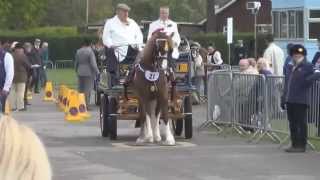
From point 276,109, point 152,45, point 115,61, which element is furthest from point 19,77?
point 152,45

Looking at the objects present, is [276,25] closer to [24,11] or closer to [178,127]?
[178,127]

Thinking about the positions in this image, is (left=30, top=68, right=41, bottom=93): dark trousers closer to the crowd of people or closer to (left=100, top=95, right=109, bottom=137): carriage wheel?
the crowd of people

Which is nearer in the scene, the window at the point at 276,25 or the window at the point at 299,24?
the window at the point at 299,24

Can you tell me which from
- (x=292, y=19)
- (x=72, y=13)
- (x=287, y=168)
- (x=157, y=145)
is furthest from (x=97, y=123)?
(x=72, y=13)

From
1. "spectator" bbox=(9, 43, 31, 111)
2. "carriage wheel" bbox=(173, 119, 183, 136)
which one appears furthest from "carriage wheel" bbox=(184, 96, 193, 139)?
"spectator" bbox=(9, 43, 31, 111)

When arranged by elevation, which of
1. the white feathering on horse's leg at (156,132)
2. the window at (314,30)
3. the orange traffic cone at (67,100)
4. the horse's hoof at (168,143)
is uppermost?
the window at (314,30)

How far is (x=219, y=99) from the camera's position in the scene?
1753cm

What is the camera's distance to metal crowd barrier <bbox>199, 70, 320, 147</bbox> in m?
14.9

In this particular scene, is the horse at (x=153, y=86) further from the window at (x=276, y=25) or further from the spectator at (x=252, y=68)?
the window at (x=276, y=25)

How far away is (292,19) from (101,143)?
749 inches

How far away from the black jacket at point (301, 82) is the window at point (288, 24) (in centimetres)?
1858

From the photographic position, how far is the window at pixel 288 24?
31906 millimetres

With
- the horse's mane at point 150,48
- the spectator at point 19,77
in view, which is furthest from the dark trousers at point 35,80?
the horse's mane at point 150,48

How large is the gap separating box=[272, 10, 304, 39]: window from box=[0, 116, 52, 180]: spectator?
98.5 feet
